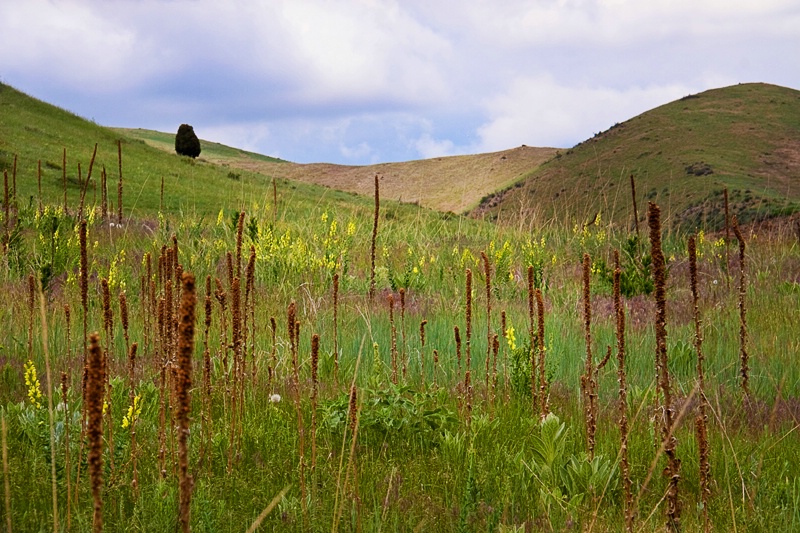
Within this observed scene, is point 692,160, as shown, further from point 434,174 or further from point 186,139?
point 186,139

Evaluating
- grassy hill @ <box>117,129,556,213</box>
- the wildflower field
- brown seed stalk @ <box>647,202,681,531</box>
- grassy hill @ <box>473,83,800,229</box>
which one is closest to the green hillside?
grassy hill @ <box>473,83,800,229</box>

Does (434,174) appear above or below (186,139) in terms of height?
below

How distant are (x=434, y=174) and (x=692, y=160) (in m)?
33.4

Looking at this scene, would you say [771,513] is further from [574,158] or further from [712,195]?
[574,158]

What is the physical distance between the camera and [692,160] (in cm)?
4106

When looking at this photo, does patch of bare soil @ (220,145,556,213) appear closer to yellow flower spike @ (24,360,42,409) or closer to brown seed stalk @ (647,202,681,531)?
yellow flower spike @ (24,360,42,409)

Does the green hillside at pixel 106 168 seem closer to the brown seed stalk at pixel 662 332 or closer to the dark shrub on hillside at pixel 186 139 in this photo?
the dark shrub on hillside at pixel 186 139

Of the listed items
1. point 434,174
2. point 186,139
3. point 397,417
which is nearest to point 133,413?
point 397,417

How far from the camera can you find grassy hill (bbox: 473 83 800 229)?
34156mm

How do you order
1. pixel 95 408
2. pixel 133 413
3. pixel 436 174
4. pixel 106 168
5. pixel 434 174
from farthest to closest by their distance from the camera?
pixel 434 174, pixel 436 174, pixel 106 168, pixel 133 413, pixel 95 408

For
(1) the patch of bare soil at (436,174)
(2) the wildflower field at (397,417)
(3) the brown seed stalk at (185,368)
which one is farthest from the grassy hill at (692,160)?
(3) the brown seed stalk at (185,368)

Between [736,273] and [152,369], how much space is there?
9107 mm

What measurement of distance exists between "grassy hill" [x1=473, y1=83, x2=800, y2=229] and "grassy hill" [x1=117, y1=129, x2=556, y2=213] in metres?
4.97

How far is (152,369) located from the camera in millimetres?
5148
